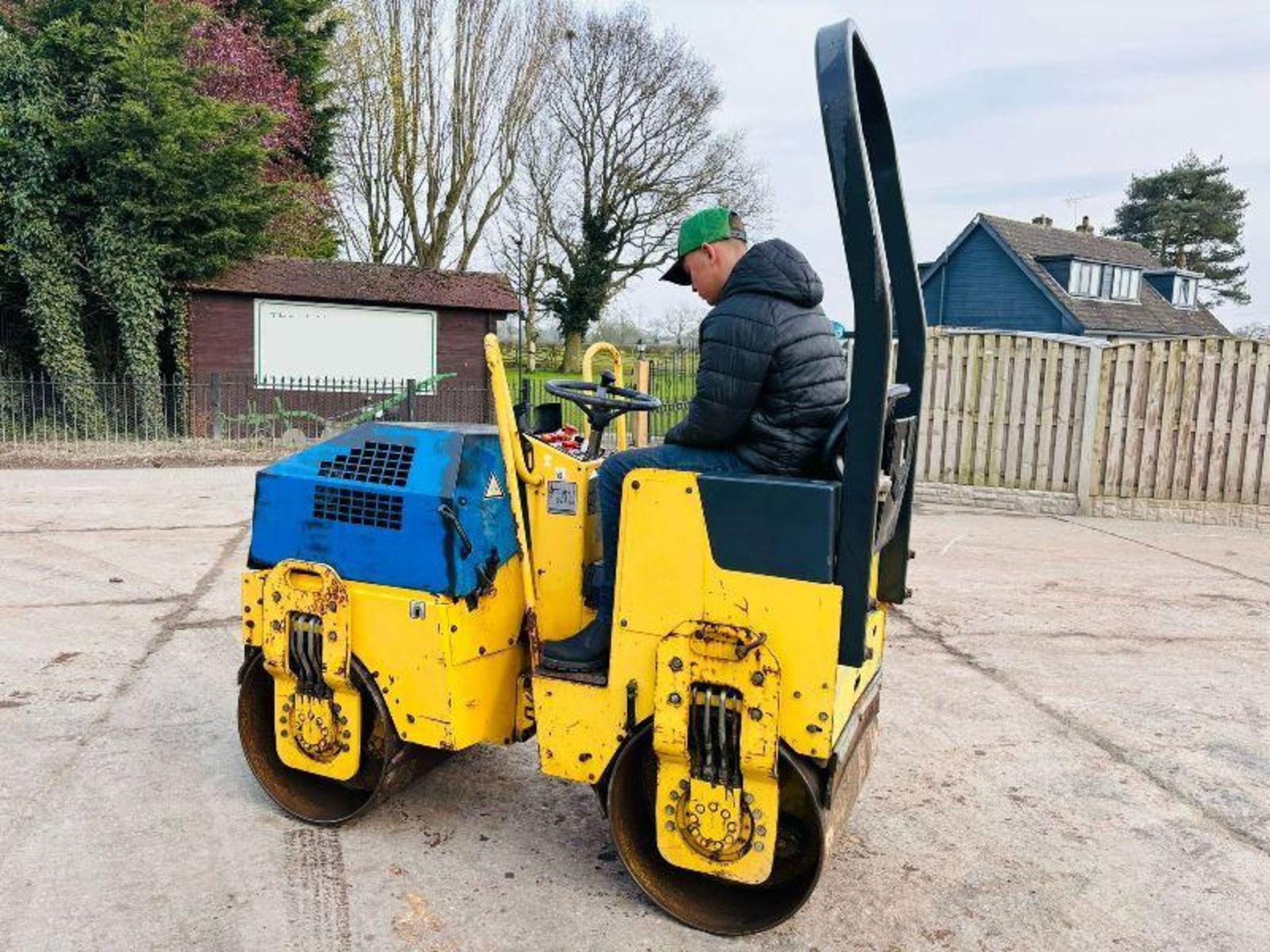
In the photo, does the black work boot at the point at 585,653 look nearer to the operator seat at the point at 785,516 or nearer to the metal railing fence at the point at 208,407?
the operator seat at the point at 785,516

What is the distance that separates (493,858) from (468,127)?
23797 mm

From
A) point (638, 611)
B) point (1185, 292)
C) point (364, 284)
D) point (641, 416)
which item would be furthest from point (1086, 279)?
point (638, 611)

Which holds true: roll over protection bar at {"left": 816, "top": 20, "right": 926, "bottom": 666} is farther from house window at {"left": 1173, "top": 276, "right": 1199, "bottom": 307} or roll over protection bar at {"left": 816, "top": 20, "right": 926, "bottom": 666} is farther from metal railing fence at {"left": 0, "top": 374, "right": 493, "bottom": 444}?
house window at {"left": 1173, "top": 276, "right": 1199, "bottom": 307}

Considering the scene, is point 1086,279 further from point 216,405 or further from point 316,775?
point 316,775

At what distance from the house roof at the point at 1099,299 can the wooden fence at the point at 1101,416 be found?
21185 millimetres

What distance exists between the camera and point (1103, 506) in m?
10.2

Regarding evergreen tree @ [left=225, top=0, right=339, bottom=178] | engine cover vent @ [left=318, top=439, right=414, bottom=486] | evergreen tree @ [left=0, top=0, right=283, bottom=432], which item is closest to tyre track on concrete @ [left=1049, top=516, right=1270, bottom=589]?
engine cover vent @ [left=318, top=439, right=414, bottom=486]

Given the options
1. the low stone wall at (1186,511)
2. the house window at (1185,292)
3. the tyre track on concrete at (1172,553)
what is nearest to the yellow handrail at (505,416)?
the tyre track on concrete at (1172,553)

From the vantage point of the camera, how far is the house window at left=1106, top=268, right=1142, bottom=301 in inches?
1259

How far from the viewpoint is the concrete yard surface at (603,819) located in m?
2.74

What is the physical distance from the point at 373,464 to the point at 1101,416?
9.03 metres

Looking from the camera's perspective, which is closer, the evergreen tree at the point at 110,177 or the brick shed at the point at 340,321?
the evergreen tree at the point at 110,177

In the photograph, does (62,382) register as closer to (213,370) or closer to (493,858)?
(213,370)

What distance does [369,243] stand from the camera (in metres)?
25.5
